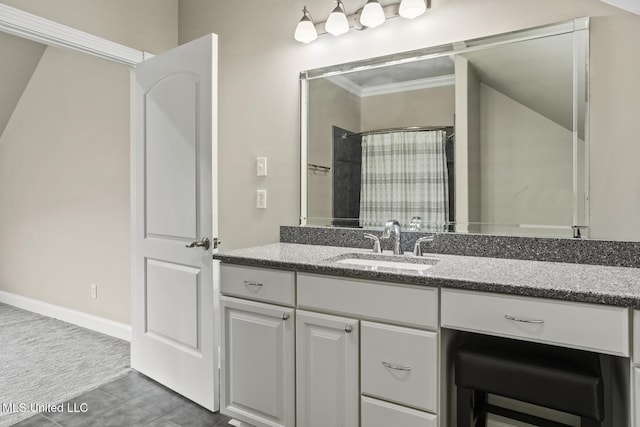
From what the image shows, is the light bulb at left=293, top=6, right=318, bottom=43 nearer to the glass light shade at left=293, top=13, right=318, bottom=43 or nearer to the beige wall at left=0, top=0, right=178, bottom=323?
the glass light shade at left=293, top=13, right=318, bottom=43

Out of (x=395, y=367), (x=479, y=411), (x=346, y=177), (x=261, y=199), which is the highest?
(x=346, y=177)

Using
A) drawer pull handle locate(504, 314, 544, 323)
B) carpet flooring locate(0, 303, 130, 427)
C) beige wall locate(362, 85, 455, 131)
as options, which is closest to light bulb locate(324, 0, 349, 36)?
beige wall locate(362, 85, 455, 131)

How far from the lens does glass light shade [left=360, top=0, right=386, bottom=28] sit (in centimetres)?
199

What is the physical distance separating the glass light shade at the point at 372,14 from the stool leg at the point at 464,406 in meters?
1.72

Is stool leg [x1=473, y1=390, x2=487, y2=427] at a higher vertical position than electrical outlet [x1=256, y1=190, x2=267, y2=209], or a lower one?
lower

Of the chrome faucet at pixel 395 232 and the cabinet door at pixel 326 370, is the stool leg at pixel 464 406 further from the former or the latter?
the chrome faucet at pixel 395 232

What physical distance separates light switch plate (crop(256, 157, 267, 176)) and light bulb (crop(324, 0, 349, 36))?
0.85 meters

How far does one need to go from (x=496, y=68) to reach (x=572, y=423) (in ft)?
4.96

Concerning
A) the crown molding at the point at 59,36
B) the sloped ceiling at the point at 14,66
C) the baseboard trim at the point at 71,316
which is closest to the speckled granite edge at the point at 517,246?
the crown molding at the point at 59,36

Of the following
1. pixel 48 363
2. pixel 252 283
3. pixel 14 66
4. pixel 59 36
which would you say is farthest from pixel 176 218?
pixel 14 66

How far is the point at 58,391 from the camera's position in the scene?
91.1 inches

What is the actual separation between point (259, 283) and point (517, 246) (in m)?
1.13

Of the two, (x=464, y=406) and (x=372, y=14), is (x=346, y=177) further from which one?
(x=464, y=406)

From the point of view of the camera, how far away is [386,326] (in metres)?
1.45
